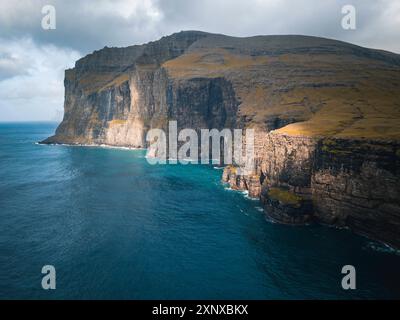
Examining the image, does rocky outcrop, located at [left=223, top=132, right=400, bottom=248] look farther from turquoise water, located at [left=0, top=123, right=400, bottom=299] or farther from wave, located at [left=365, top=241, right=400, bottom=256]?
turquoise water, located at [left=0, top=123, right=400, bottom=299]

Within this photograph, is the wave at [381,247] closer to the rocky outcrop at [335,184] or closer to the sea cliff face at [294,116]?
the rocky outcrop at [335,184]

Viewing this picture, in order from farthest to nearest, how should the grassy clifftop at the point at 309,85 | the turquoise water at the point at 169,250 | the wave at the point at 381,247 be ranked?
the grassy clifftop at the point at 309,85 < the wave at the point at 381,247 < the turquoise water at the point at 169,250

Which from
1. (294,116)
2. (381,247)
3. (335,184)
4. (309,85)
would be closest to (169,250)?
(335,184)

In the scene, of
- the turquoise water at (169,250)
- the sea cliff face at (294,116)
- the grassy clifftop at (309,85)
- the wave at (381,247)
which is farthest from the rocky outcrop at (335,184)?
the grassy clifftop at (309,85)

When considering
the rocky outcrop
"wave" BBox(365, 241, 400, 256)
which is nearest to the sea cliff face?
the rocky outcrop

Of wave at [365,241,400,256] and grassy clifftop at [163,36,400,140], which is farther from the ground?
grassy clifftop at [163,36,400,140]
